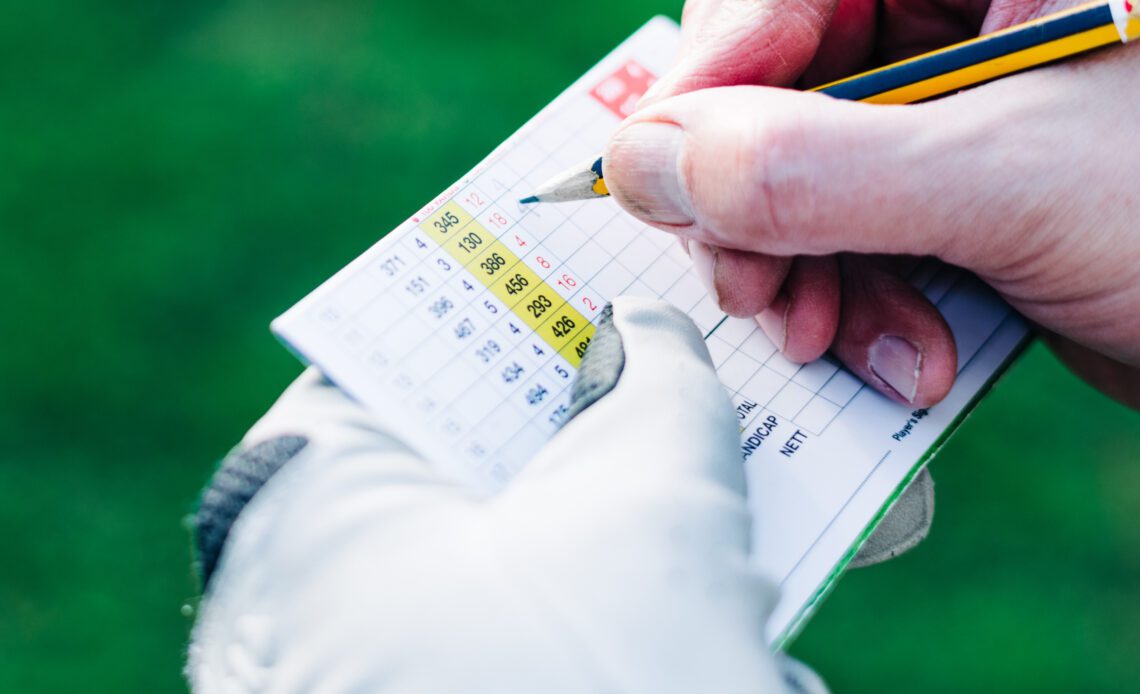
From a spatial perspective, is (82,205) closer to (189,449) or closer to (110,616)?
(189,449)

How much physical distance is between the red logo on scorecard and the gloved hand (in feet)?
0.98

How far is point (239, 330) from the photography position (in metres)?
1.34

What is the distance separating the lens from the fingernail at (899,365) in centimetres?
71

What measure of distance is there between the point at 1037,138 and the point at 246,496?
0.56 meters

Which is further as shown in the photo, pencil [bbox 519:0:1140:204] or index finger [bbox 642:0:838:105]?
index finger [bbox 642:0:838:105]

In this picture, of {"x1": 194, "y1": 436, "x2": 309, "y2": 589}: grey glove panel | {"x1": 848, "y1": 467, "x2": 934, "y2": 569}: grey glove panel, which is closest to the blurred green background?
{"x1": 848, "y1": 467, "x2": 934, "y2": 569}: grey glove panel

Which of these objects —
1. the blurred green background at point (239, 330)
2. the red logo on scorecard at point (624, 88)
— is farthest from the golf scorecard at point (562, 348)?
the blurred green background at point (239, 330)

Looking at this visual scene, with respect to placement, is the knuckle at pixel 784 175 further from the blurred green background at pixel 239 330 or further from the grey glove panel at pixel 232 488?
the blurred green background at pixel 239 330

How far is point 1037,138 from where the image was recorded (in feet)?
2.09

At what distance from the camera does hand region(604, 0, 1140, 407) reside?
612 mm

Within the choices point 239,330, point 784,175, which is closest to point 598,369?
point 784,175

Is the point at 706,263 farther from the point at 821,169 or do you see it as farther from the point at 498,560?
the point at 498,560

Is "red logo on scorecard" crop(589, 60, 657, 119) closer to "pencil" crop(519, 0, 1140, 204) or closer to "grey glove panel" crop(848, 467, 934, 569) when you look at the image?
"pencil" crop(519, 0, 1140, 204)

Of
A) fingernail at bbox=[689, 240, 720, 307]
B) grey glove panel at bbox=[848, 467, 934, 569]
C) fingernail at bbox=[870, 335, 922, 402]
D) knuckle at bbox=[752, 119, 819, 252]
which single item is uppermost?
knuckle at bbox=[752, 119, 819, 252]
